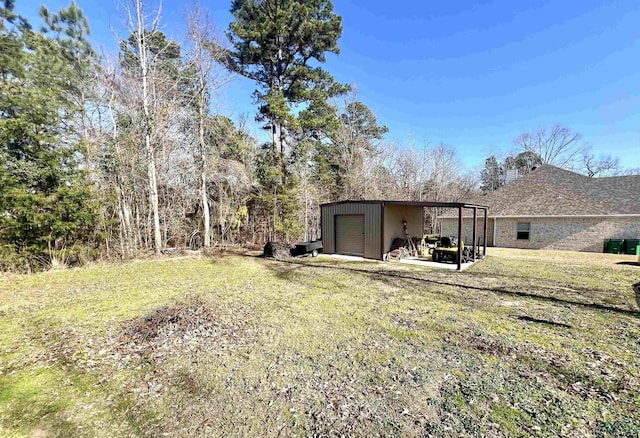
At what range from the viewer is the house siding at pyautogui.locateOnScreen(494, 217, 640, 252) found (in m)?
12.1

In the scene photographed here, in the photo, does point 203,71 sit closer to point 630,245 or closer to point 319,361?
point 319,361

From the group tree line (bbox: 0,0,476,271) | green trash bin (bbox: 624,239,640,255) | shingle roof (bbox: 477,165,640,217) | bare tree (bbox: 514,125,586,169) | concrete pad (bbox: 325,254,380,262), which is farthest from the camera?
bare tree (bbox: 514,125,586,169)

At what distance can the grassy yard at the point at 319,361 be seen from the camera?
223 centimetres

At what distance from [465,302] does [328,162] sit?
14166 mm

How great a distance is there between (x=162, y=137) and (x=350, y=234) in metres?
8.64

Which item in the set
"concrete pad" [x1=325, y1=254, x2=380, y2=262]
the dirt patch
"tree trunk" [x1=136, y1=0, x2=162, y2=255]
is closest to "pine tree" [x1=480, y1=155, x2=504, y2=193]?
"concrete pad" [x1=325, y1=254, x2=380, y2=262]

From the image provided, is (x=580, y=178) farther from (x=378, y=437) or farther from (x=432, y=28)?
(x=378, y=437)

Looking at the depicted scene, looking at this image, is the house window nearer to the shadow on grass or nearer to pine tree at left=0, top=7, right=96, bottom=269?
the shadow on grass

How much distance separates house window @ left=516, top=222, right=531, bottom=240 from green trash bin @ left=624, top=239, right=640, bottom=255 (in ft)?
11.3

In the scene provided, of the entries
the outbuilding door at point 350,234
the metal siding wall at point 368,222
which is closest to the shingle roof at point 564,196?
the metal siding wall at point 368,222

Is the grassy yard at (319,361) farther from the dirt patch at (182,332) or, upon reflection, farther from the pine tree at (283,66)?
the pine tree at (283,66)

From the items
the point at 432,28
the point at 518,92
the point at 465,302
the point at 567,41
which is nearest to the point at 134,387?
the point at 465,302

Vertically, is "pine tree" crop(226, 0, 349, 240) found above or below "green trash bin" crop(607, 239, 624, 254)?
above

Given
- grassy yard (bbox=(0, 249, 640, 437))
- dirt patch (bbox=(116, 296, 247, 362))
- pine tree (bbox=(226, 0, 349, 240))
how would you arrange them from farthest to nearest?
pine tree (bbox=(226, 0, 349, 240))
dirt patch (bbox=(116, 296, 247, 362))
grassy yard (bbox=(0, 249, 640, 437))
